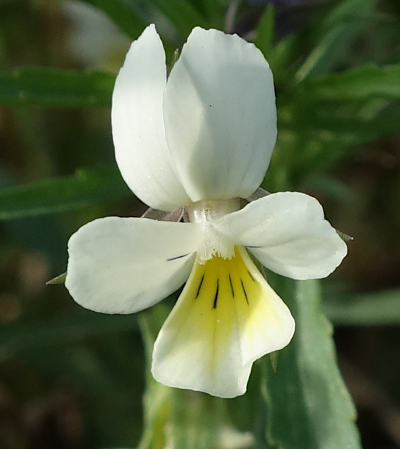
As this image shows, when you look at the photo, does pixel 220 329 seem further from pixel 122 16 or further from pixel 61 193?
pixel 122 16

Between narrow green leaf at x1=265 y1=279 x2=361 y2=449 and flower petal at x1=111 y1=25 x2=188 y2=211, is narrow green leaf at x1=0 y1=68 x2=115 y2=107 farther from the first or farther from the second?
narrow green leaf at x1=265 y1=279 x2=361 y2=449

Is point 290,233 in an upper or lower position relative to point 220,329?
upper

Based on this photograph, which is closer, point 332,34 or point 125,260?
point 125,260

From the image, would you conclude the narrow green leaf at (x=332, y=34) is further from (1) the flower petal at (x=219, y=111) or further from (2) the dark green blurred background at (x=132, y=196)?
(1) the flower petal at (x=219, y=111)

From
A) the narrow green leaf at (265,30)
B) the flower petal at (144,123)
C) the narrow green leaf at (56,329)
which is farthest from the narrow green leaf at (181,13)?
the narrow green leaf at (56,329)

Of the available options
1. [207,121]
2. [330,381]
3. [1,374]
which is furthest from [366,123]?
[1,374]

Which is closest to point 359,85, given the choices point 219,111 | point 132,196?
point 219,111

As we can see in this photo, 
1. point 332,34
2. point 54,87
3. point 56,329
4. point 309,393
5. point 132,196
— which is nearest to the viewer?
point 309,393

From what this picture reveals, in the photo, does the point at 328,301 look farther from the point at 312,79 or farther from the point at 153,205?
the point at 153,205
